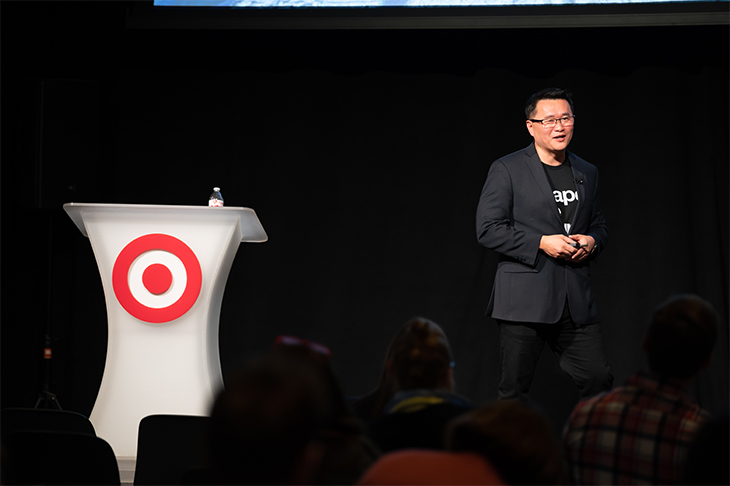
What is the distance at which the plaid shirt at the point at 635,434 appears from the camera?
4.65 ft

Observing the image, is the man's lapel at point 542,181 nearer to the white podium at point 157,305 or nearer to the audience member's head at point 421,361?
the white podium at point 157,305

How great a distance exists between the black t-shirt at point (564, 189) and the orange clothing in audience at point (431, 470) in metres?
2.08

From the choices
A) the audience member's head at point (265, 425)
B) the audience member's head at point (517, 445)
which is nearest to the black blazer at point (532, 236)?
the audience member's head at point (517, 445)

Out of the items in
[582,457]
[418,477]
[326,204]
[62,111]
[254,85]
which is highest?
[254,85]

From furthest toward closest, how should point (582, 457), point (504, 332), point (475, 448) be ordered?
point (504, 332)
point (582, 457)
point (475, 448)

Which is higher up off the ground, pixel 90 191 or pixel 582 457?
pixel 90 191

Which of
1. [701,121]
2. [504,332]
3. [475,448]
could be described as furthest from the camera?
[701,121]

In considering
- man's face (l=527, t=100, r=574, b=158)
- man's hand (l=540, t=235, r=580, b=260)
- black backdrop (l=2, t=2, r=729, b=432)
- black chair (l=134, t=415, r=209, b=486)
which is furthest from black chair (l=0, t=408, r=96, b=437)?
black backdrop (l=2, t=2, r=729, b=432)

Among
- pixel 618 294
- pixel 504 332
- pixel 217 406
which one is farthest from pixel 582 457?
pixel 618 294

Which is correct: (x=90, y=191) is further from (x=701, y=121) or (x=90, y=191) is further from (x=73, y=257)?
(x=701, y=121)

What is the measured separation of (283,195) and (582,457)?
322 cm

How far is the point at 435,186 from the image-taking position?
14.5 ft

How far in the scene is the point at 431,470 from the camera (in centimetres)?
100

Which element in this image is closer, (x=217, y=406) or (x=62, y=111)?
(x=217, y=406)
